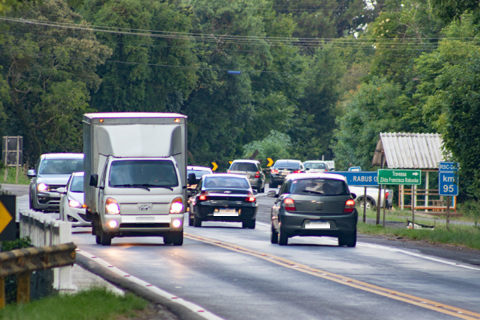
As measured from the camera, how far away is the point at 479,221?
122 ft

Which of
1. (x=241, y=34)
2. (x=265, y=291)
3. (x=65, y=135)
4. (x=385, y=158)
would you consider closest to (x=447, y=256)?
(x=265, y=291)

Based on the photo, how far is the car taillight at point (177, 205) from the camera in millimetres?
18255

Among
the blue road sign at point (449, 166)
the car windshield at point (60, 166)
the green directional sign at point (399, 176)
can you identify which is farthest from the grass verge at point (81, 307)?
the car windshield at point (60, 166)

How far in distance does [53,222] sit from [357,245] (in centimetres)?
1056

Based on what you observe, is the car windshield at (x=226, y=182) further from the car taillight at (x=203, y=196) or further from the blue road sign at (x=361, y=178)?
the blue road sign at (x=361, y=178)

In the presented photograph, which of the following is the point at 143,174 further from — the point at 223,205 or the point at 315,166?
the point at 315,166

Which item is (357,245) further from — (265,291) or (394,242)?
(265,291)

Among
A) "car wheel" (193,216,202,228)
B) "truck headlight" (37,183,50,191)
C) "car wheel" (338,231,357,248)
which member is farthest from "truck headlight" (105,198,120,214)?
"truck headlight" (37,183,50,191)

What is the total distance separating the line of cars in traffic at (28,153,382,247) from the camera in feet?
63.6

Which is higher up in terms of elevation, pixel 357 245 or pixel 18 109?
pixel 18 109

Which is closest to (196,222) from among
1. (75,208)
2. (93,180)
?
(75,208)

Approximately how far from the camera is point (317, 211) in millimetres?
19406

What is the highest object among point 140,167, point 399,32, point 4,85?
point 399,32

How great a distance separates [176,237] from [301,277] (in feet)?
18.5
